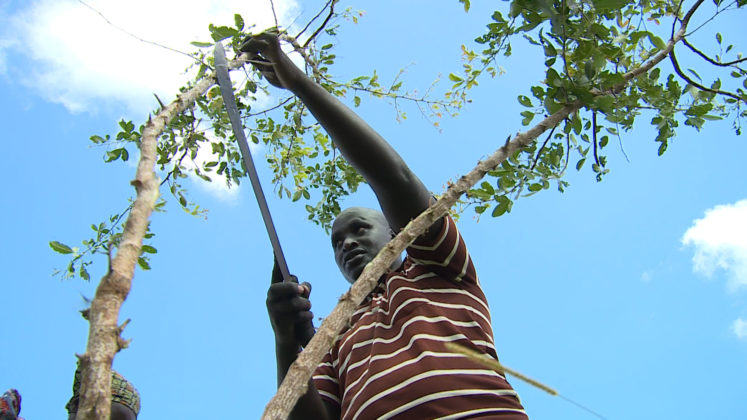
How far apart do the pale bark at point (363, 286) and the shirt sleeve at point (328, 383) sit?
1.06 m

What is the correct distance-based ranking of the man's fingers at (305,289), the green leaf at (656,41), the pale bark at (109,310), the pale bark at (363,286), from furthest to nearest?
the green leaf at (656,41), the man's fingers at (305,289), the pale bark at (363,286), the pale bark at (109,310)

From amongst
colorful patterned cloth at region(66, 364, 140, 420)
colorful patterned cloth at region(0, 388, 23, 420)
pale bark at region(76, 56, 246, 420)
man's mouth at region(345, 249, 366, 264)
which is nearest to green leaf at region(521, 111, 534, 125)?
man's mouth at region(345, 249, 366, 264)

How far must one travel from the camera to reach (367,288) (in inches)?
42.1

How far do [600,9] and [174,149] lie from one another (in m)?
2.22

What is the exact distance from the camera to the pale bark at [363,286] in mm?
813

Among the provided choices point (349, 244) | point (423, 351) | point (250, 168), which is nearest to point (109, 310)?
point (250, 168)

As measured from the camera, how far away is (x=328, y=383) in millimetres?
2084

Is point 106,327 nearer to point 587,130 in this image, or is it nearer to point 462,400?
point 462,400

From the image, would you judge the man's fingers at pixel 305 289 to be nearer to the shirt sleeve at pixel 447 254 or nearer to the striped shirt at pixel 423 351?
the striped shirt at pixel 423 351

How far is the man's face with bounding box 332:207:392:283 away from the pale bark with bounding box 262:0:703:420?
107cm

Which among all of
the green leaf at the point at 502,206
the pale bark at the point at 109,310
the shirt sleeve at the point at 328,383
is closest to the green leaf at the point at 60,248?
the shirt sleeve at the point at 328,383

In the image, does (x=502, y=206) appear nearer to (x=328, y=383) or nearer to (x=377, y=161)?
(x=377, y=161)

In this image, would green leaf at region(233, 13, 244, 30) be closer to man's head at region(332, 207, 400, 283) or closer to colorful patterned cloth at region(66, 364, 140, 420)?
man's head at region(332, 207, 400, 283)

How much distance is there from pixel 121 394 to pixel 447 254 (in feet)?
5.95
